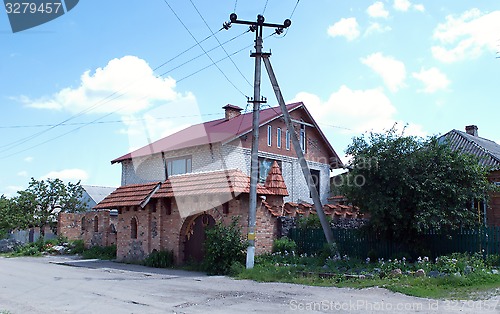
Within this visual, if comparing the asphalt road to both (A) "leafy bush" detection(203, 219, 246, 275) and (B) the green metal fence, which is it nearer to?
(A) "leafy bush" detection(203, 219, 246, 275)

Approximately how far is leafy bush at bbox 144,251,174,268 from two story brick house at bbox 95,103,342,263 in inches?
12.1

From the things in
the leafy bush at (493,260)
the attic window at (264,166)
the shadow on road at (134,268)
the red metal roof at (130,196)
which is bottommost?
the shadow on road at (134,268)

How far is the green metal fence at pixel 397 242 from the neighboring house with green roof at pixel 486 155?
89.8 inches

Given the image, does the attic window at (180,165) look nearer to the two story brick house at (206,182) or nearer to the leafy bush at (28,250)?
the two story brick house at (206,182)

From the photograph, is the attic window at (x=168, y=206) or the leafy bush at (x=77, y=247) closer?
the attic window at (x=168, y=206)

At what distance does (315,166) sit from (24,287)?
2152 cm

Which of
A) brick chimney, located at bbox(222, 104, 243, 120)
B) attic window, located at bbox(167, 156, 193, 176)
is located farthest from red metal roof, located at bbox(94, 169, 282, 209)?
brick chimney, located at bbox(222, 104, 243, 120)

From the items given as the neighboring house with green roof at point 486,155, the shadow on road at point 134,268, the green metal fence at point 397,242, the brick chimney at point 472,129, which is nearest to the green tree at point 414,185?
the green metal fence at point 397,242

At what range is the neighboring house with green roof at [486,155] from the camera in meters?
21.2

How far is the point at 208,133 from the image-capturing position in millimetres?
30031

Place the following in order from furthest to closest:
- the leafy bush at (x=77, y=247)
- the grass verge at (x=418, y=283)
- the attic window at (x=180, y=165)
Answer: the attic window at (x=180, y=165) → the leafy bush at (x=77, y=247) → the grass verge at (x=418, y=283)

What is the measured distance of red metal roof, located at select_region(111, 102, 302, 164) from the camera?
93.2 feet

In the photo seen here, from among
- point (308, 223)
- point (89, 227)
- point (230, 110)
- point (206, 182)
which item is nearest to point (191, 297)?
point (206, 182)

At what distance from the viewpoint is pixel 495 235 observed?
15.9 meters
